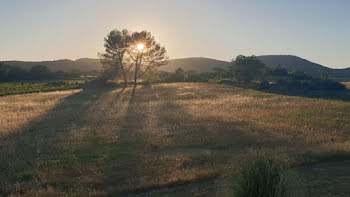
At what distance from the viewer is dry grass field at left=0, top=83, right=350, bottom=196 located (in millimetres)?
9484

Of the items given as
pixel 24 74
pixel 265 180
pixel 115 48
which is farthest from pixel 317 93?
pixel 24 74

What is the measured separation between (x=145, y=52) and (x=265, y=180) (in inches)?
2457

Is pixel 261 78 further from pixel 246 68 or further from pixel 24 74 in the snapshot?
pixel 24 74

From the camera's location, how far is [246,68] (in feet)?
259

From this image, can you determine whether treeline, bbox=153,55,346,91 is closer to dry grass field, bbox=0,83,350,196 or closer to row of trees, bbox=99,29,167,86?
row of trees, bbox=99,29,167,86

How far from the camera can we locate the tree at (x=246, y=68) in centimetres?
7794

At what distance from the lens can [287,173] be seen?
20.9 feet

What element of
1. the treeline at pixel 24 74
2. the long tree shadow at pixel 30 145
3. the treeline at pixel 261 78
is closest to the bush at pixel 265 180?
the long tree shadow at pixel 30 145

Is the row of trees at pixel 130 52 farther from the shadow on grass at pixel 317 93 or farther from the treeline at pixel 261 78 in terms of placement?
the shadow on grass at pixel 317 93

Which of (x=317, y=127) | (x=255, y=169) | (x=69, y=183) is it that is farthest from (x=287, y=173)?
(x=317, y=127)

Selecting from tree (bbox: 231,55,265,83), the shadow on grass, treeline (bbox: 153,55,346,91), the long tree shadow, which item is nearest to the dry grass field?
the long tree shadow

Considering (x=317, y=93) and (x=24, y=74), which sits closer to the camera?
(x=317, y=93)

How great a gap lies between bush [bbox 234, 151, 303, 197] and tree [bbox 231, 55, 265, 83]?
73.2 metres

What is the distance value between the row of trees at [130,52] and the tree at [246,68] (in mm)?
20979
